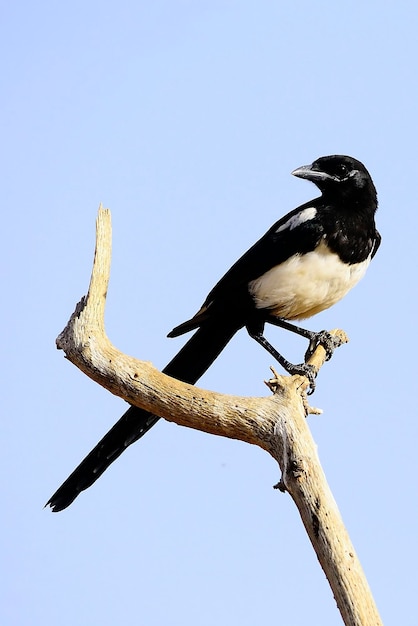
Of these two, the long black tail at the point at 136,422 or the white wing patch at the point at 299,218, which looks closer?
the long black tail at the point at 136,422

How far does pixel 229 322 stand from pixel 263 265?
0.34 metres

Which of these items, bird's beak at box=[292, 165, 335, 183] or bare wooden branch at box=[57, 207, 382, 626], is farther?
bird's beak at box=[292, 165, 335, 183]

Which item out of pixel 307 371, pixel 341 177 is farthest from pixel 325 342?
pixel 341 177

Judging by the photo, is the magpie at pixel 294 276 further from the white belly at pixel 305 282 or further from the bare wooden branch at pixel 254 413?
the bare wooden branch at pixel 254 413

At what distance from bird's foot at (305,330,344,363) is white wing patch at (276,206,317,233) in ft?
1.75

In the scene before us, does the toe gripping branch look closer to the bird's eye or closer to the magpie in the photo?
the magpie

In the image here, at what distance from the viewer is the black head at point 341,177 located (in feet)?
15.5

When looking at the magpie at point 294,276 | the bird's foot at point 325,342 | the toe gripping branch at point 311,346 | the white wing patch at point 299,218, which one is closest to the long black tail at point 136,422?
the magpie at point 294,276

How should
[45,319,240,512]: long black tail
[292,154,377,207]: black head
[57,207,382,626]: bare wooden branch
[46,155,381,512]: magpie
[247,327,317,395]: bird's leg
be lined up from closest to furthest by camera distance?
[57,207,382,626]: bare wooden branch → [45,319,240,512]: long black tail → [247,327,317,395]: bird's leg → [46,155,381,512]: magpie → [292,154,377,207]: black head

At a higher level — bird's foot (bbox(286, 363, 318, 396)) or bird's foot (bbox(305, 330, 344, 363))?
bird's foot (bbox(305, 330, 344, 363))

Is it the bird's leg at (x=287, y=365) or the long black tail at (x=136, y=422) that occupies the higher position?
the bird's leg at (x=287, y=365)

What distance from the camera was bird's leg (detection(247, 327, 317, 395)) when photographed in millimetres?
4258

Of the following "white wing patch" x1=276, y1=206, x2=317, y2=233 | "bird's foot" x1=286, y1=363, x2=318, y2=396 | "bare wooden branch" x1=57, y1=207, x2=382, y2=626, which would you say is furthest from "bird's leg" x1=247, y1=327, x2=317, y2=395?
"bare wooden branch" x1=57, y1=207, x2=382, y2=626

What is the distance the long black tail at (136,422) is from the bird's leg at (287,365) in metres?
0.11
